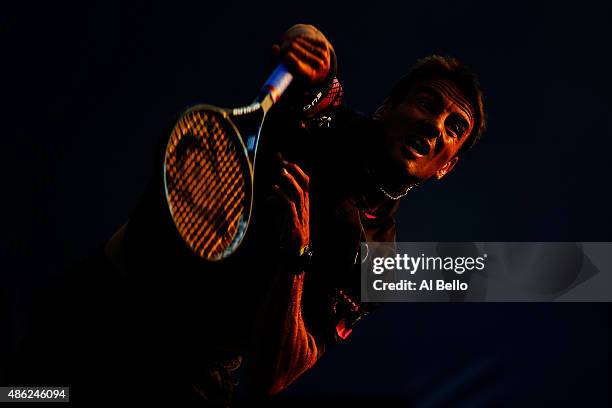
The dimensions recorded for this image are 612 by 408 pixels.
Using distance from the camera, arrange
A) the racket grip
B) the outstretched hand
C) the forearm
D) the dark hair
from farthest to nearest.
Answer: the dark hair, the forearm, the outstretched hand, the racket grip

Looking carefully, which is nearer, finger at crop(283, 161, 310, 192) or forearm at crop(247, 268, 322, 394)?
finger at crop(283, 161, 310, 192)

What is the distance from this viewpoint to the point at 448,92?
1785 mm

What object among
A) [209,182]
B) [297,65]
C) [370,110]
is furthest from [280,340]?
[370,110]

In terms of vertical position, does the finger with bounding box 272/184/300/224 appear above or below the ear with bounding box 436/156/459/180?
below

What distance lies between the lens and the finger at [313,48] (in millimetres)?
1259

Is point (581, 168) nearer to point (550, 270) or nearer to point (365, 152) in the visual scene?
point (550, 270)

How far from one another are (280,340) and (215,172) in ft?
1.58

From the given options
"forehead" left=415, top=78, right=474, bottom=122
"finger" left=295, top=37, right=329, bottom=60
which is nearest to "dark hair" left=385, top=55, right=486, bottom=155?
"forehead" left=415, top=78, right=474, bottom=122

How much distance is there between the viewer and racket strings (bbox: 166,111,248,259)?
1071 mm

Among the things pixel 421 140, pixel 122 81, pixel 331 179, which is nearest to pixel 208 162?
pixel 331 179

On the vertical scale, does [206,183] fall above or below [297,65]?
below

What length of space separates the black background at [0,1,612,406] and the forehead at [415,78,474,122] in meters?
0.69

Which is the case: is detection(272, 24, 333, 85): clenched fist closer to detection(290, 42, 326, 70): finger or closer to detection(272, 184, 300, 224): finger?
detection(290, 42, 326, 70): finger

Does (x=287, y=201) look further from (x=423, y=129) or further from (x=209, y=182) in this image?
(x=423, y=129)
